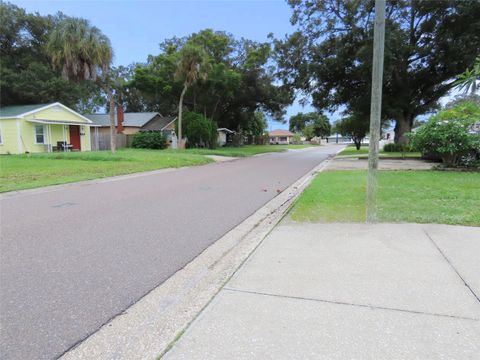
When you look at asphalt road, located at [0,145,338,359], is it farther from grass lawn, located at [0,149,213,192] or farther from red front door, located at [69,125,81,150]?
red front door, located at [69,125,81,150]

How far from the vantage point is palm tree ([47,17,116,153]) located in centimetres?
1866

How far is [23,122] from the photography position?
22.3 metres

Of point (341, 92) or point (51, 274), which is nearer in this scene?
point (51, 274)

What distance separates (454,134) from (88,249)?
1369 centimetres

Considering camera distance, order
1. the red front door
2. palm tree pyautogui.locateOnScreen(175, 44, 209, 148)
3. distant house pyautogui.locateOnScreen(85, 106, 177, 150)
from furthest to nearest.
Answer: distant house pyautogui.locateOnScreen(85, 106, 177, 150) → the red front door → palm tree pyautogui.locateOnScreen(175, 44, 209, 148)

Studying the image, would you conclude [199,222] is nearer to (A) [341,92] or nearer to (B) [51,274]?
(B) [51,274]

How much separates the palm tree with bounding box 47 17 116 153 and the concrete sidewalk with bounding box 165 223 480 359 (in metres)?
19.0

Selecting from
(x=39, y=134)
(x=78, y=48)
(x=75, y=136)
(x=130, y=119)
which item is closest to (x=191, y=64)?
(x=78, y=48)

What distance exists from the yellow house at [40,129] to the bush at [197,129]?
8.28 m

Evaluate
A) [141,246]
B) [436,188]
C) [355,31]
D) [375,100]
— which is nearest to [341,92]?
[355,31]

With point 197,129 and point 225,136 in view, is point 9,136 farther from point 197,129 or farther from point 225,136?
point 225,136

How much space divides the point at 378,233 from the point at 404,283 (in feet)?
5.69

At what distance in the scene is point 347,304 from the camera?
2.98 meters

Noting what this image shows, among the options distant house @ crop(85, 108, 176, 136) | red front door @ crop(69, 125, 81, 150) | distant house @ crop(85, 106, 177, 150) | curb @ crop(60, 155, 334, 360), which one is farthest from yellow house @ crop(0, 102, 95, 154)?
curb @ crop(60, 155, 334, 360)
